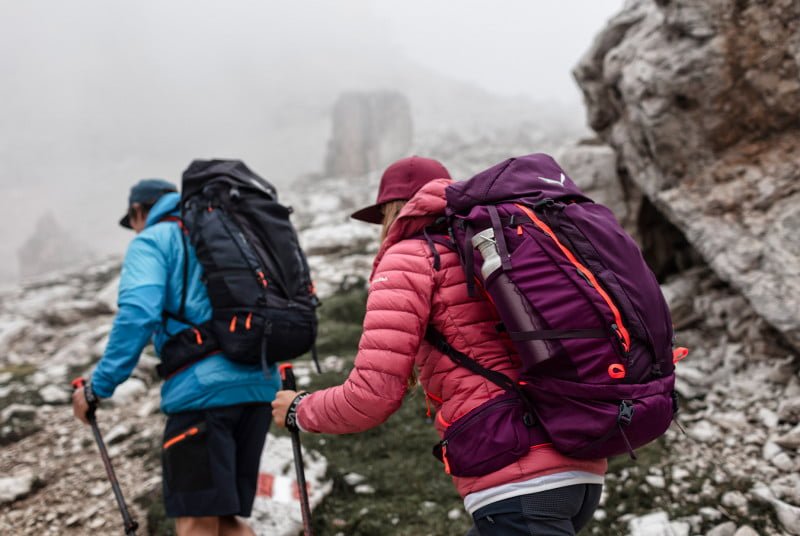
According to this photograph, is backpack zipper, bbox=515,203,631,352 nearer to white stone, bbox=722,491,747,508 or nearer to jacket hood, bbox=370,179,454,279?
jacket hood, bbox=370,179,454,279

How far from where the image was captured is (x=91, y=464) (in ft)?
20.3

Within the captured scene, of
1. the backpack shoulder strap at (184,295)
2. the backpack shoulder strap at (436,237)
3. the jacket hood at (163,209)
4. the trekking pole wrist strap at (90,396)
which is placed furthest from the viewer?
the jacket hood at (163,209)

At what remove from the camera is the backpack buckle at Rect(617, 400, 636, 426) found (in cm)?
198

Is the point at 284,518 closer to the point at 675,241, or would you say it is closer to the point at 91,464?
the point at 91,464

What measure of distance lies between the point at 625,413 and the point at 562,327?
0.41 metres

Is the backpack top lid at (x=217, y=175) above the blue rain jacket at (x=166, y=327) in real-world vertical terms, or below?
above

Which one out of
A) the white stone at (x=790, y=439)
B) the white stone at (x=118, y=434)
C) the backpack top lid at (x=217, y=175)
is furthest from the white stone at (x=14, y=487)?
the white stone at (x=790, y=439)

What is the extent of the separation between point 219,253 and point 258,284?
1.12 ft

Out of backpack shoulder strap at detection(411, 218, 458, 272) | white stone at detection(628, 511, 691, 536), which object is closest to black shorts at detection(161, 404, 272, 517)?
backpack shoulder strap at detection(411, 218, 458, 272)

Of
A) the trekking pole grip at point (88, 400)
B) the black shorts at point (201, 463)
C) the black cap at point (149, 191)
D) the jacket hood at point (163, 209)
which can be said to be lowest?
the black shorts at point (201, 463)

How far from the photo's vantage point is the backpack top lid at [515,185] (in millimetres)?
2211

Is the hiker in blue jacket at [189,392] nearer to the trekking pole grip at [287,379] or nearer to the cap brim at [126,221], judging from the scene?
the trekking pole grip at [287,379]

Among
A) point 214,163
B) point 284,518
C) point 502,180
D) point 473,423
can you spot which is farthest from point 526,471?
point 284,518

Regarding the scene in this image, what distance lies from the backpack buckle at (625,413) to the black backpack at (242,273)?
2293mm
